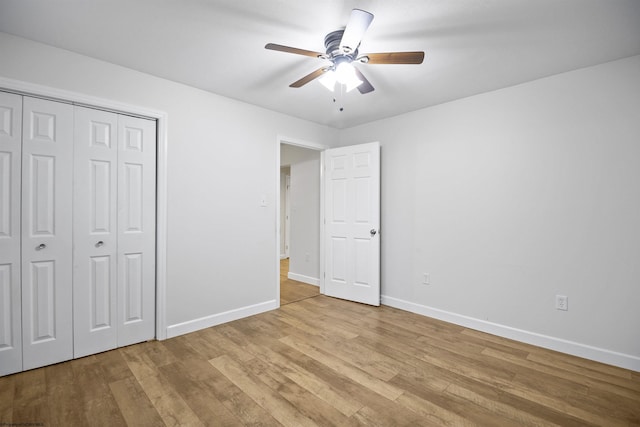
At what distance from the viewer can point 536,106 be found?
2.78 meters

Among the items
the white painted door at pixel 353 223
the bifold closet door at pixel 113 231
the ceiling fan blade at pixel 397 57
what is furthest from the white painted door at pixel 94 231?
the white painted door at pixel 353 223

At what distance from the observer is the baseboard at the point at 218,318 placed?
9.48 ft

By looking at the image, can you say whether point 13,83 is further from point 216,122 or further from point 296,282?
point 296,282

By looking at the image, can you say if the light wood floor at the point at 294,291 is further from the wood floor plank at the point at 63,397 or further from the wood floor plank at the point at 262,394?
the wood floor plank at the point at 63,397

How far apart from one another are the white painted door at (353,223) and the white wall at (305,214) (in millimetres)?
532

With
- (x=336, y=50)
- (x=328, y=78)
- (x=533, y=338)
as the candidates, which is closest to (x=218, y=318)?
(x=328, y=78)

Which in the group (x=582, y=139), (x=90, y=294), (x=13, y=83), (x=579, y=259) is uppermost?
(x=13, y=83)

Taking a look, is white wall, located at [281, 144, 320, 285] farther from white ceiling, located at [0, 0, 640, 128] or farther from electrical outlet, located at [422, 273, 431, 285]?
white ceiling, located at [0, 0, 640, 128]

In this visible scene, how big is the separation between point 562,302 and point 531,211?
85 cm

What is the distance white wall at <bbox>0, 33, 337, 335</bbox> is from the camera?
99.9 inches

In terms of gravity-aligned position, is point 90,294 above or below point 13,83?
below

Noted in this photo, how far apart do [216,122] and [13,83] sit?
152 cm

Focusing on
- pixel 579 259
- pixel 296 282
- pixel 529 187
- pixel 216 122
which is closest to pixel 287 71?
pixel 216 122

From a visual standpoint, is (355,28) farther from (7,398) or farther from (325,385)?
(7,398)
